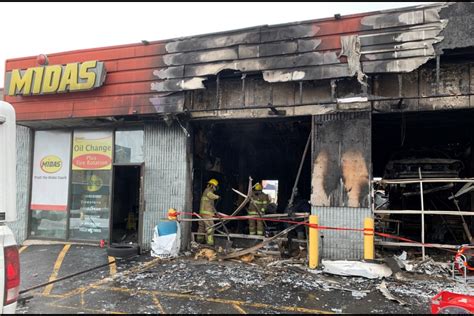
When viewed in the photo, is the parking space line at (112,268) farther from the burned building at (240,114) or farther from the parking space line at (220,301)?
the burned building at (240,114)

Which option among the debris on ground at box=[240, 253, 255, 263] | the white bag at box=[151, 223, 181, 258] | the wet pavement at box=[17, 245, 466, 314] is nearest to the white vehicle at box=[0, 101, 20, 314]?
the wet pavement at box=[17, 245, 466, 314]

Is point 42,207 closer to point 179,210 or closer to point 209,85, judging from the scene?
point 179,210

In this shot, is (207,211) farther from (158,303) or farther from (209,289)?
(158,303)

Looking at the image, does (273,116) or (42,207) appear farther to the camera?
(42,207)

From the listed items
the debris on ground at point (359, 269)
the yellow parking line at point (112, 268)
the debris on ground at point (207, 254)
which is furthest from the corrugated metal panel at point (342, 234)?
the yellow parking line at point (112, 268)

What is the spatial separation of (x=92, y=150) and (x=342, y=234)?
752 cm

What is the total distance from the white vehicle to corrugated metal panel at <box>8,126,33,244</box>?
351 inches

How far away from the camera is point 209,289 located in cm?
632

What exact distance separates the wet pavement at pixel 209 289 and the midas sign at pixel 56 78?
15.2ft

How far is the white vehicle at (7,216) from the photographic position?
312cm

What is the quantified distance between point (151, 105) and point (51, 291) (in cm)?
490

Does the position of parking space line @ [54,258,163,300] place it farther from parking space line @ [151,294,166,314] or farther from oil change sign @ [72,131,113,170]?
oil change sign @ [72,131,113,170]

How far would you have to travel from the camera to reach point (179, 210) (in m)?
9.46

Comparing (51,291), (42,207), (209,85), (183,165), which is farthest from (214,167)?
(51,291)
